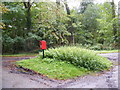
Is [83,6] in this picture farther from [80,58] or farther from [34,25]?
[80,58]

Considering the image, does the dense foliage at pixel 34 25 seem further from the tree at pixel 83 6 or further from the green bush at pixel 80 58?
the green bush at pixel 80 58

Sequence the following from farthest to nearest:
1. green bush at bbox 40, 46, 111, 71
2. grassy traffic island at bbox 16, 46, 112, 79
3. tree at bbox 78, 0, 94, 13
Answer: tree at bbox 78, 0, 94, 13, green bush at bbox 40, 46, 111, 71, grassy traffic island at bbox 16, 46, 112, 79

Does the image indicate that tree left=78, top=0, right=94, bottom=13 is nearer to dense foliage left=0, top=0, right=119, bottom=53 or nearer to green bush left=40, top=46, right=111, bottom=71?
dense foliage left=0, top=0, right=119, bottom=53

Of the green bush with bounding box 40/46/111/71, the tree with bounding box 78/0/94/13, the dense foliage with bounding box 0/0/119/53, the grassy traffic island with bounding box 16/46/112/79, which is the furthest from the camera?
the tree with bounding box 78/0/94/13

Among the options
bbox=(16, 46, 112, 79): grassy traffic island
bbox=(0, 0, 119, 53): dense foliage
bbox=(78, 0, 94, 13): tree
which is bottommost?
bbox=(16, 46, 112, 79): grassy traffic island

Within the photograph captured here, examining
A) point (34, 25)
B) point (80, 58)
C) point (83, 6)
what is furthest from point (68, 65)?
point (83, 6)

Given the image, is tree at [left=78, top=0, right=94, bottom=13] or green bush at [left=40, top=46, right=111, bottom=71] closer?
green bush at [left=40, top=46, right=111, bottom=71]

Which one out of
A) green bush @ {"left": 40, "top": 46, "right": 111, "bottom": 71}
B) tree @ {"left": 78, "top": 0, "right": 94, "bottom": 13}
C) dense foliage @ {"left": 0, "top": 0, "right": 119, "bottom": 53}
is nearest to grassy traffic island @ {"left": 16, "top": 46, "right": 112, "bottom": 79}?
green bush @ {"left": 40, "top": 46, "right": 111, "bottom": 71}

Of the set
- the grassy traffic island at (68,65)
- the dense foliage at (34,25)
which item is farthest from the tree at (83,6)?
the grassy traffic island at (68,65)

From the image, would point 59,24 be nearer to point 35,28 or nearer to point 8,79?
point 35,28

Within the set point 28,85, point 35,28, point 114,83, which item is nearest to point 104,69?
point 114,83

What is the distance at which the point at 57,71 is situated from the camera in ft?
12.3

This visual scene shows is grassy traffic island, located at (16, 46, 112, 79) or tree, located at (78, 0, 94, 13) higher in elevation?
tree, located at (78, 0, 94, 13)

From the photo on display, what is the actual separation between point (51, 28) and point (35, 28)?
56.6 inches
